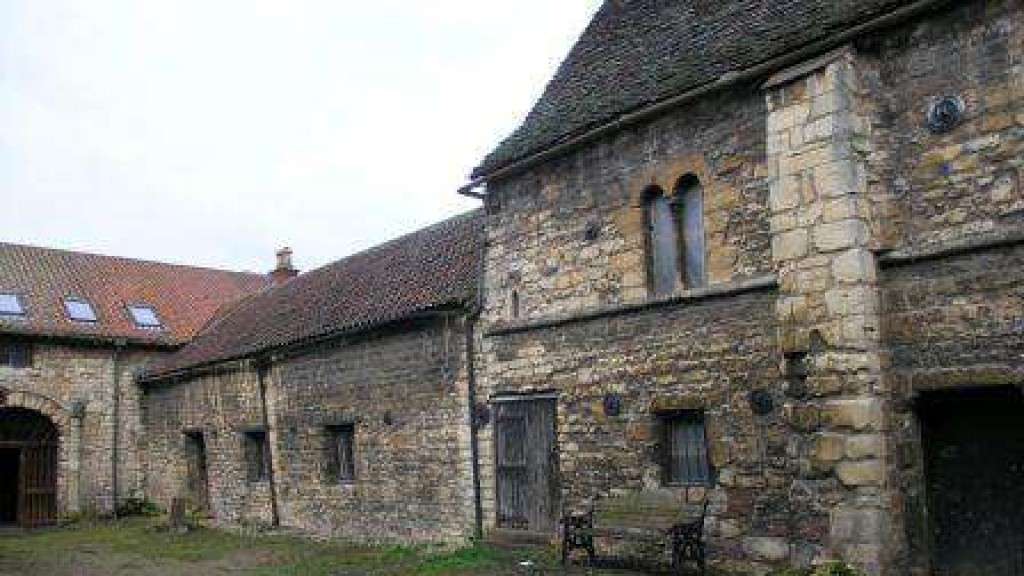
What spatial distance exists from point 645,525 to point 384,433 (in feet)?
20.2

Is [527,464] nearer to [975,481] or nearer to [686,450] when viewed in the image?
[686,450]

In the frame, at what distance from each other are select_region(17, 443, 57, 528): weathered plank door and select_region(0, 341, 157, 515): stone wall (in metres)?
0.35

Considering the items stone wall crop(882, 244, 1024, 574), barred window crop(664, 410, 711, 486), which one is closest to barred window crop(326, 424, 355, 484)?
barred window crop(664, 410, 711, 486)

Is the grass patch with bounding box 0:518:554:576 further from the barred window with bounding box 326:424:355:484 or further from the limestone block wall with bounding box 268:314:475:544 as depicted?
the barred window with bounding box 326:424:355:484

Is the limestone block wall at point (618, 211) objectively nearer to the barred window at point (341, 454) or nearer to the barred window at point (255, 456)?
the barred window at point (341, 454)

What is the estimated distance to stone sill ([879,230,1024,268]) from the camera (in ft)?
24.1

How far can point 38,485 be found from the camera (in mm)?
22000

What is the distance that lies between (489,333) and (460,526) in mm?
2820

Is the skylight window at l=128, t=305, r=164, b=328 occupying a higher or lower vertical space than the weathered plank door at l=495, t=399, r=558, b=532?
higher

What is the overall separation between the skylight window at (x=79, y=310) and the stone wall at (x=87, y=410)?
2.82ft

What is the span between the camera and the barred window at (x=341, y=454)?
51.6 ft

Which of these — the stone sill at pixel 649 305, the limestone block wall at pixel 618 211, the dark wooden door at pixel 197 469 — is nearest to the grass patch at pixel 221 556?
the dark wooden door at pixel 197 469

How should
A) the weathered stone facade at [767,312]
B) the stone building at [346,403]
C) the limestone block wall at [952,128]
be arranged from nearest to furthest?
the limestone block wall at [952,128]
the weathered stone facade at [767,312]
the stone building at [346,403]

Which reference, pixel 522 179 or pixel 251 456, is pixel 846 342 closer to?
pixel 522 179
